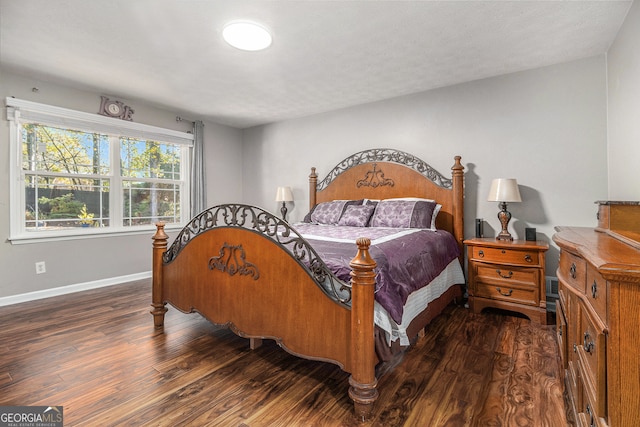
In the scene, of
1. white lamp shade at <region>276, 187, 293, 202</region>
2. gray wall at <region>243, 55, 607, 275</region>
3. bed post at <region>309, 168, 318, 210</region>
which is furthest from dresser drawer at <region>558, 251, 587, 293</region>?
white lamp shade at <region>276, 187, 293, 202</region>

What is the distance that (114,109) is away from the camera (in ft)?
12.3

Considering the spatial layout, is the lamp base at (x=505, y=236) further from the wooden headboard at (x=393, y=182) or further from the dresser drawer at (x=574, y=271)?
the dresser drawer at (x=574, y=271)

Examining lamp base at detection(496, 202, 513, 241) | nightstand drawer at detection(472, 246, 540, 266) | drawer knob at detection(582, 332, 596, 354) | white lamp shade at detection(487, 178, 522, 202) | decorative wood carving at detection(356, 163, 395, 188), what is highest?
decorative wood carving at detection(356, 163, 395, 188)

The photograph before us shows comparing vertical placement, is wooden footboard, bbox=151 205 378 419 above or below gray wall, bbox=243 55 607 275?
below

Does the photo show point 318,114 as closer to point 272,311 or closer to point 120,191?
point 120,191

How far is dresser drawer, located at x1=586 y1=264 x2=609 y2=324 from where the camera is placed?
92 cm

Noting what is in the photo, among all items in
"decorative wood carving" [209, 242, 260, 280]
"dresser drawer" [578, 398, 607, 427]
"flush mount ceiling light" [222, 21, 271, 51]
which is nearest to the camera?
"dresser drawer" [578, 398, 607, 427]

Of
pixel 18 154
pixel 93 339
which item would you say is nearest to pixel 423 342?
pixel 93 339

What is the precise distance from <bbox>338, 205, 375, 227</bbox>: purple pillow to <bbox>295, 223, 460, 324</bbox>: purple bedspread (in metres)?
0.67

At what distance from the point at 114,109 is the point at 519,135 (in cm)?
464

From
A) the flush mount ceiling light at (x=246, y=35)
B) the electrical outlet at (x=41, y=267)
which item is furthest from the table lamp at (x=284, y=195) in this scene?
the electrical outlet at (x=41, y=267)

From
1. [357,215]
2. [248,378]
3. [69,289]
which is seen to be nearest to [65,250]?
[69,289]

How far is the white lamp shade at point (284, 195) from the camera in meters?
4.51

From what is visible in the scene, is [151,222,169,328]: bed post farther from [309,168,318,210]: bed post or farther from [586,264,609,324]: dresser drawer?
[586,264,609,324]: dresser drawer
